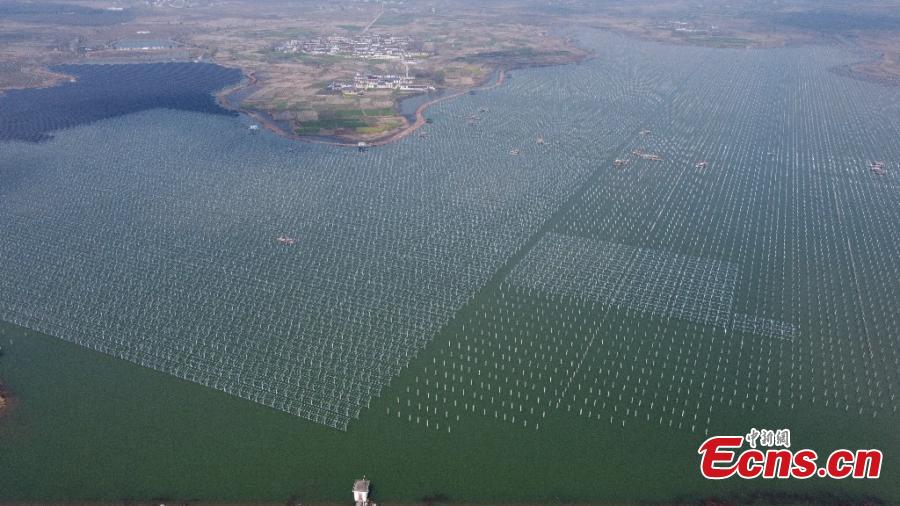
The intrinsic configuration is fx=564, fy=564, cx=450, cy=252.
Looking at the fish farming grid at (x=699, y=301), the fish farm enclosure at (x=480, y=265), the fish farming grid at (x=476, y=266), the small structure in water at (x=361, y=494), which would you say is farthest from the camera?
the fish farming grid at (x=476, y=266)

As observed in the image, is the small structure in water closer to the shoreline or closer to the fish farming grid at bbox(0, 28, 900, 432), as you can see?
the fish farming grid at bbox(0, 28, 900, 432)

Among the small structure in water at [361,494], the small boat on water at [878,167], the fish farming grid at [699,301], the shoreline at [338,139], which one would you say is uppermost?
the shoreline at [338,139]

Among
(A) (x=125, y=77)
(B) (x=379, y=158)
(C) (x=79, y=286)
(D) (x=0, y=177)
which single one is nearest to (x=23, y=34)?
(A) (x=125, y=77)

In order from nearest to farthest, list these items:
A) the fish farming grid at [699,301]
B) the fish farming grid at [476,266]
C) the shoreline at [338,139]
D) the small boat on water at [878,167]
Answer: the fish farming grid at [699,301] < the fish farming grid at [476,266] < the small boat on water at [878,167] < the shoreline at [338,139]

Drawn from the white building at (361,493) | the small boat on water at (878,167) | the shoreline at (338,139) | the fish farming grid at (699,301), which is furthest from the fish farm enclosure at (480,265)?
the white building at (361,493)

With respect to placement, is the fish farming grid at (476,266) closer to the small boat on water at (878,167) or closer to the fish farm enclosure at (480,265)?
the fish farm enclosure at (480,265)

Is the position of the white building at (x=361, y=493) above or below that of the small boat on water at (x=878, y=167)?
below

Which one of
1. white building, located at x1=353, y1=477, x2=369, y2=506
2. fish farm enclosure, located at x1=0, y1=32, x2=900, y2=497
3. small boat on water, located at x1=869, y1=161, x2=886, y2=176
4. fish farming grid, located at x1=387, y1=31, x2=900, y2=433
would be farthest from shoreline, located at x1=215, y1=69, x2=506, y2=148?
small boat on water, located at x1=869, y1=161, x2=886, y2=176
